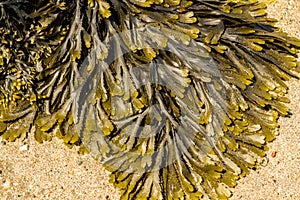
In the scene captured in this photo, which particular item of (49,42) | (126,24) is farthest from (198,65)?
(49,42)

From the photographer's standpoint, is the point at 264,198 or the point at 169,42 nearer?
the point at 169,42

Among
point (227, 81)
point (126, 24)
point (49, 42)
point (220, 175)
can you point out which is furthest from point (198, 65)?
point (49, 42)

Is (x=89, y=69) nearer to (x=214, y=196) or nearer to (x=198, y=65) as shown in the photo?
(x=198, y=65)

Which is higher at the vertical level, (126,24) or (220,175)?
(126,24)

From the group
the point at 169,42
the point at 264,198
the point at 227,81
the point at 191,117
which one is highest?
the point at 169,42

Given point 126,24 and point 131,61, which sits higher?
point 126,24

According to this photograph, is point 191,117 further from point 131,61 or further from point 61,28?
point 61,28
